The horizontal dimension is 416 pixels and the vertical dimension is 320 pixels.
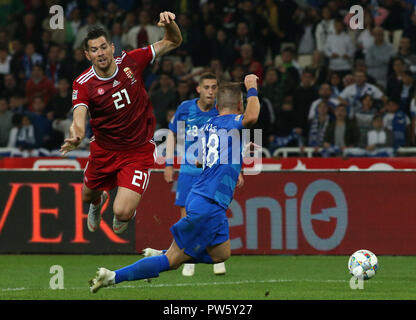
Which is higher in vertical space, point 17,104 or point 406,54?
point 406,54

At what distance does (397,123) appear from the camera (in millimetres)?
15469

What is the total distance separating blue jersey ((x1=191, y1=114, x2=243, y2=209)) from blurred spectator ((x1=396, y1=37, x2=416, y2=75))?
9.84 m

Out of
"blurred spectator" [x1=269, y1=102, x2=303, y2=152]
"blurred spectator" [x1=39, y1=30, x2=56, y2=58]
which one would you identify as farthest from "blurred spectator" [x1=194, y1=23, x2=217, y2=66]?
"blurred spectator" [x1=39, y1=30, x2=56, y2=58]

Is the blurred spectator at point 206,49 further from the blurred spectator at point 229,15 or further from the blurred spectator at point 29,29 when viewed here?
the blurred spectator at point 29,29

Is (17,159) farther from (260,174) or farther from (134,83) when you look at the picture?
(134,83)

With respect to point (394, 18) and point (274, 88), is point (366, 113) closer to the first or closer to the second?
point (274, 88)

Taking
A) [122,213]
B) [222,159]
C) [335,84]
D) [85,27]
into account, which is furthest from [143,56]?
[85,27]

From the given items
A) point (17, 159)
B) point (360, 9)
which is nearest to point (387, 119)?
point (360, 9)

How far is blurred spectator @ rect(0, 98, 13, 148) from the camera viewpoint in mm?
16688

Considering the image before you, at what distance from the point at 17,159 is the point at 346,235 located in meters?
5.57

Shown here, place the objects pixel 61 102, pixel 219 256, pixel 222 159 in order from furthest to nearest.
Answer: pixel 61 102 < pixel 219 256 < pixel 222 159

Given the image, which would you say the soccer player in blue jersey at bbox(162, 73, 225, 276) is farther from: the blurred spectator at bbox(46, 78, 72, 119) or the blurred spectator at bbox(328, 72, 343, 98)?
the blurred spectator at bbox(46, 78, 72, 119)

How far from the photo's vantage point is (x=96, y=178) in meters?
9.83

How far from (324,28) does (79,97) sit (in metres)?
9.56
